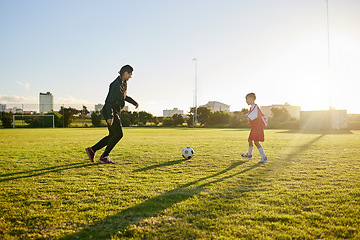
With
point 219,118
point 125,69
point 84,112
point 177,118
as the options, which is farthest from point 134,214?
point 177,118

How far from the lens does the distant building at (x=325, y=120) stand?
1021 inches

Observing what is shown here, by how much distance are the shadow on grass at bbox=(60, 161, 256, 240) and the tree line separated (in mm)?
36522

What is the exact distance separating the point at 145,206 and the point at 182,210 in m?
0.42

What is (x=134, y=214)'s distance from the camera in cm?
239

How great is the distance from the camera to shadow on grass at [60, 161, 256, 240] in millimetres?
1998

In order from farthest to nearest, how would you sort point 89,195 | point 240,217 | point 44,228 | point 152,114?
point 152,114 < point 89,195 < point 240,217 < point 44,228

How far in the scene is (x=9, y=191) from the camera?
321cm

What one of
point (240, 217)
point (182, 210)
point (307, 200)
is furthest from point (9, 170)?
point (307, 200)

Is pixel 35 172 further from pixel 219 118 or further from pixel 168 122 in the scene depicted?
pixel 219 118

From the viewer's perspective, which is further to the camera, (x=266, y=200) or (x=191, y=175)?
(x=191, y=175)

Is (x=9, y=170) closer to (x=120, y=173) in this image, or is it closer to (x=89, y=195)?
(x=120, y=173)

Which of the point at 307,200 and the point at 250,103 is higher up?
the point at 250,103

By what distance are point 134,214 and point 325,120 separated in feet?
96.4

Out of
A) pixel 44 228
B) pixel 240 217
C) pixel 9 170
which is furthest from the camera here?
pixel 9 170
